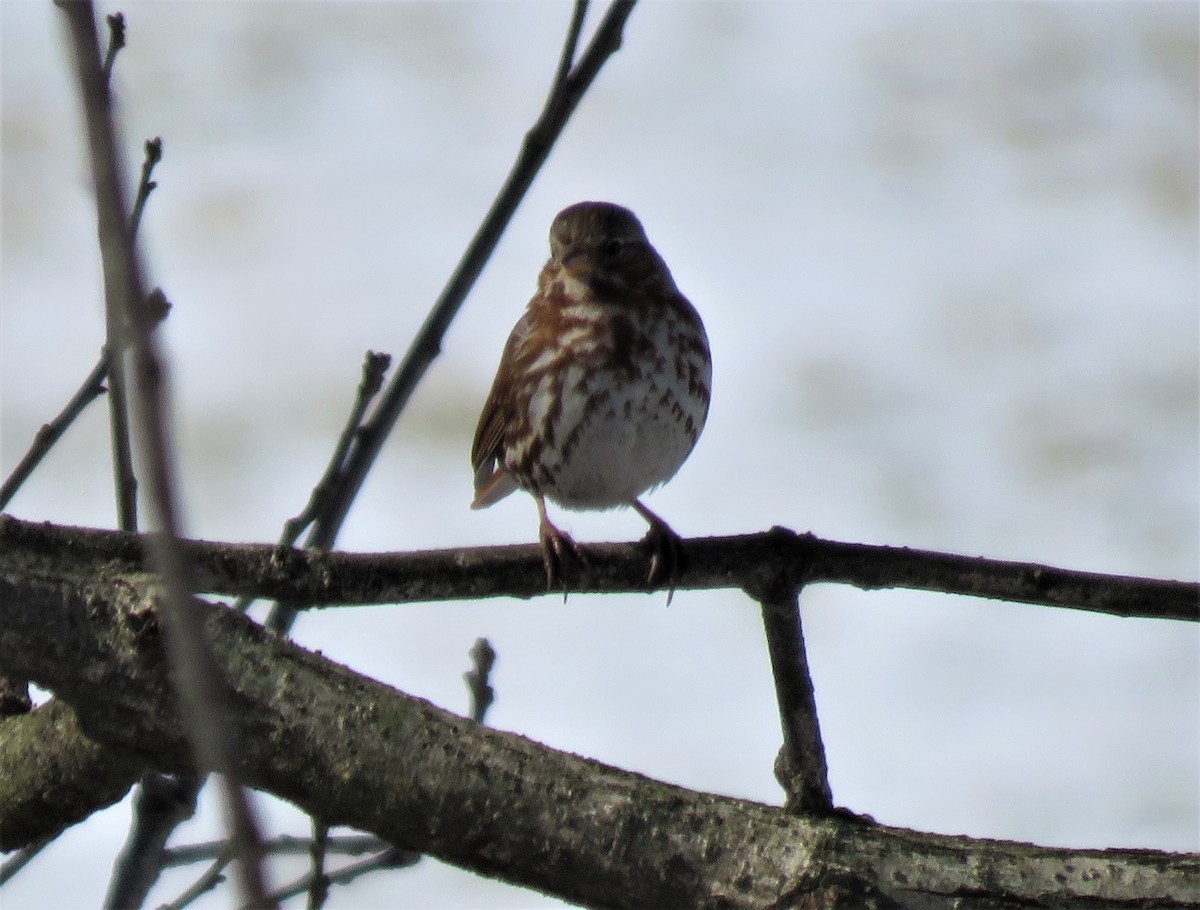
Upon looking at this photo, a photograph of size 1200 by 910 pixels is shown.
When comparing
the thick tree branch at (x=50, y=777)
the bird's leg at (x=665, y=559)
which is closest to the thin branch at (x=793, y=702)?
the bird's leg at (x=665, y=559)

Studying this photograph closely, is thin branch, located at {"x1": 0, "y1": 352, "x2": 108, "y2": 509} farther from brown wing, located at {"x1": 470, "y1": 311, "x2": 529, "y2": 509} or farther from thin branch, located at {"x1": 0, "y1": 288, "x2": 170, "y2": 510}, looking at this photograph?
brown wing, located at {"x1": 470, "y1": 311, "x2": 529, "y2": 509}

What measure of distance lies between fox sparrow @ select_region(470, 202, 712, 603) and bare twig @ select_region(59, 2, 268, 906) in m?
3.83

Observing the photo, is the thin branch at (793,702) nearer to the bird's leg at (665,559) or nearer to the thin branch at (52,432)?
the bird's leg at (665,559)

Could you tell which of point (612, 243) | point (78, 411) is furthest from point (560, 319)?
point (78, 411)

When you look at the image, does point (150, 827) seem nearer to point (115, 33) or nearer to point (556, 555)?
point (556, 555)

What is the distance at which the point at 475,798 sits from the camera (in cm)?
269

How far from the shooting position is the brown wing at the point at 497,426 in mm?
5707

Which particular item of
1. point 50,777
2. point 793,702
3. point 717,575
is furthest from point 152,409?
point 717,575

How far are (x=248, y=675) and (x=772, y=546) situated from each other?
1222 mm

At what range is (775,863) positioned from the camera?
271 centimetres

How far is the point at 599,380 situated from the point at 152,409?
4.27 meters

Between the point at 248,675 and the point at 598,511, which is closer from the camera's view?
the point at 248,675

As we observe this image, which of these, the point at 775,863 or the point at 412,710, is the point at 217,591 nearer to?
the point at 412,710

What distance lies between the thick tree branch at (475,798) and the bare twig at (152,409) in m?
1.56
